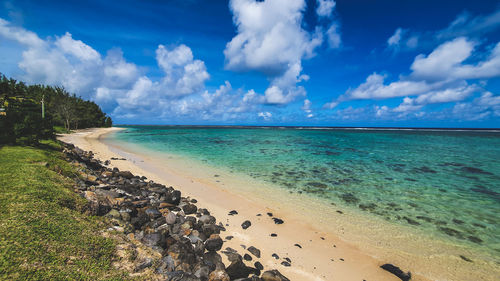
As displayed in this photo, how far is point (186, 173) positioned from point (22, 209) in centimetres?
1116

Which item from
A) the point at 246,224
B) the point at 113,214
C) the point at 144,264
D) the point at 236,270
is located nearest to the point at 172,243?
the point at 144,264

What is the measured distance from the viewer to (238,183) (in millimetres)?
13195

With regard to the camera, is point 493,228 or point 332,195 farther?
point 332,195

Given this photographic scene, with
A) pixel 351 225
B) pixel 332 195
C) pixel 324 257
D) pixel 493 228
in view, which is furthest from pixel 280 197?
pixel 493 228

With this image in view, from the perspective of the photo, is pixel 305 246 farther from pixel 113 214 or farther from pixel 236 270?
pixel 113 214

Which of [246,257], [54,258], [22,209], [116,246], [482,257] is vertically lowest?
[482,257]

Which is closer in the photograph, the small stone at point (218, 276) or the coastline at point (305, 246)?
the small stone at point (218, 276)

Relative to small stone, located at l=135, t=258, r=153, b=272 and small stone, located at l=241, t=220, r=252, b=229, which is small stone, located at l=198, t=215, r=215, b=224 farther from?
small stone, located at l=135, t=258, r=153, b=272

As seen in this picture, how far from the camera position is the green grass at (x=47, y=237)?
299cm

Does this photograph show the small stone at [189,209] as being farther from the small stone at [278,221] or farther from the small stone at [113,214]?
the small stone at [278,221]

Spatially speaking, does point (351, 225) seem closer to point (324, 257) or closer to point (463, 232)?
Result: point (324, 257)

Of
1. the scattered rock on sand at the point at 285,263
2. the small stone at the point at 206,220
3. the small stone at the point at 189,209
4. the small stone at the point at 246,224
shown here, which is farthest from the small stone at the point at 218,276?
the small stone at the point at 189,209

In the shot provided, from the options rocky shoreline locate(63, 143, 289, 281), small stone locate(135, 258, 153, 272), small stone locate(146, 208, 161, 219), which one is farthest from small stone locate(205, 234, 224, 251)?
small stone locate(146, 208, 161, 219)

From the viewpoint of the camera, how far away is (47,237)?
3.65 metres
